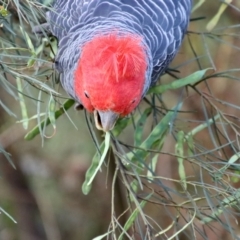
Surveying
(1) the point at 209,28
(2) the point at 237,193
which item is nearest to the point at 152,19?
(1) the point at 209,28

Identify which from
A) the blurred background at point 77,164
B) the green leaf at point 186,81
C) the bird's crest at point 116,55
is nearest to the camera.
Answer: the bird's crest at point 116,55

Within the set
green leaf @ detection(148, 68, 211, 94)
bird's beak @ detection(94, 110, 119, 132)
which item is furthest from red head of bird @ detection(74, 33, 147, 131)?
green leaf @ detection(148, 68, 211, 94)

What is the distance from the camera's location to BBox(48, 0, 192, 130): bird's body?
1.28 metres

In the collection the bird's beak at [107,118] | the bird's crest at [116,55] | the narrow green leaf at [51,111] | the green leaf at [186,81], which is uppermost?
the bird's crest at [116,55]

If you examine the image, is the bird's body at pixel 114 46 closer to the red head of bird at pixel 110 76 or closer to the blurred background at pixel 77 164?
the red head of bird at pixel 110 76

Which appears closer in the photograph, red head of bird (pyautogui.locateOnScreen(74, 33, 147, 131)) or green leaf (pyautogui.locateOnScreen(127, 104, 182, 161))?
red head of bird (pyautogui.locateOnScreen(74, 33, 147, 131))

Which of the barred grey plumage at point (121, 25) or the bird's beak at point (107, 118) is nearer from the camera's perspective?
the bird's beak at point (107, 118)

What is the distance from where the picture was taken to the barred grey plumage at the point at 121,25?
143 cm

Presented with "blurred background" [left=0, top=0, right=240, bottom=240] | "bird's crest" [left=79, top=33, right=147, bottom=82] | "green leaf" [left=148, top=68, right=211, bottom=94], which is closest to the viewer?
"bird's crest" [left=79, top=33, right=147, bottom=82]

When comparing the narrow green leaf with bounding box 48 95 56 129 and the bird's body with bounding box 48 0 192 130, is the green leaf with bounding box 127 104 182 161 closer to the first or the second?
the bird's body with bounding box 48 0 192 130

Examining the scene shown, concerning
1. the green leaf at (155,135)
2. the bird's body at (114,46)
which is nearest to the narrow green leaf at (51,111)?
the bird's body at (114,46)

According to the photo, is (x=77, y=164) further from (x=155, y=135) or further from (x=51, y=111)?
(x=51, y=111)

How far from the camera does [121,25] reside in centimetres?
143

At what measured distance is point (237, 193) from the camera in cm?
125
